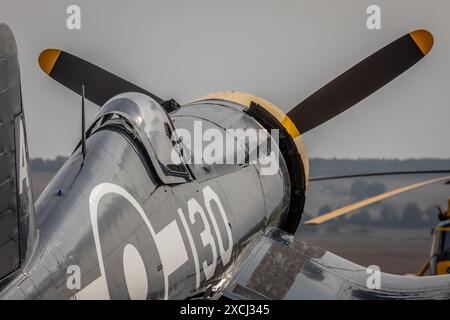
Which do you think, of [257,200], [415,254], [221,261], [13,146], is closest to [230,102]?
[257,200]

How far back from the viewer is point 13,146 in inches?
126

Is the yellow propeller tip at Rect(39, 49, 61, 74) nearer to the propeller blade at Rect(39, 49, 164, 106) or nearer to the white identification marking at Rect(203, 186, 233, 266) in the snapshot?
the propeller blade at Rect(39, 49, 164, 106)

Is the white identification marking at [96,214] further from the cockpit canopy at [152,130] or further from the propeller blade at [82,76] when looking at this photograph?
the propeller blade at [82,76]

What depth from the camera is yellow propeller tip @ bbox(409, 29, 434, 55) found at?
875 cm

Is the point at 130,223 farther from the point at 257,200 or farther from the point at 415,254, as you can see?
the point at 415,254

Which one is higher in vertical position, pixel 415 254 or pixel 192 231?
pixel 192 231

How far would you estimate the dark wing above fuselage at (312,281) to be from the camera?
488 cm

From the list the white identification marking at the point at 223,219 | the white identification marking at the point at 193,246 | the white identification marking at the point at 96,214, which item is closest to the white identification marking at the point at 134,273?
the white identification marking at the point at 96,214

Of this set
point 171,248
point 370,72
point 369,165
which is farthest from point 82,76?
point 369,165

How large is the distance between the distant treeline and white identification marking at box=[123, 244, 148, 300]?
86.7ft

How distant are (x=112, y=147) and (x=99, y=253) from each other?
36.2 inches

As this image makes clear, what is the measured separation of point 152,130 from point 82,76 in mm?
4896

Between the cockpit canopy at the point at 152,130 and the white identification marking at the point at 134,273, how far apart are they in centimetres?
82

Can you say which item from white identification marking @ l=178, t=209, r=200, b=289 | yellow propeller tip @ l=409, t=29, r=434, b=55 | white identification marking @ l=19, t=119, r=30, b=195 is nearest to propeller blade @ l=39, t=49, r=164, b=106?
yellow propeller tip @ l=409, t=29, r=434, b=55
